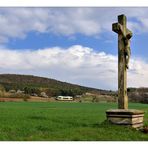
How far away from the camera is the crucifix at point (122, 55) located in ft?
50.4

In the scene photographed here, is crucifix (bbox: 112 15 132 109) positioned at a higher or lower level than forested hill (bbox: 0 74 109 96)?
lower

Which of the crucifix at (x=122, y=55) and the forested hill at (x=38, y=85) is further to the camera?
the forested hill at (x=38, y=85)

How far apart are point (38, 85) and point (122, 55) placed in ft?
336

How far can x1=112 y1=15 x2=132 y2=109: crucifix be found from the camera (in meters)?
15.4

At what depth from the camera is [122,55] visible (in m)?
15.7

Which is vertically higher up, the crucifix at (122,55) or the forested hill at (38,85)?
the forested hill at (38,85)

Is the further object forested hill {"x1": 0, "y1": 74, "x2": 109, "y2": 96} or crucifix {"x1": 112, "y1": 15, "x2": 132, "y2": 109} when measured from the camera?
forested hill {"x1": 0, "y1": 74, "x2": 109, "y2": 96}

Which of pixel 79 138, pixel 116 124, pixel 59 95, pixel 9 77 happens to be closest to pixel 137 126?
pixel 116 124

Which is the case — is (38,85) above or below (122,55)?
above

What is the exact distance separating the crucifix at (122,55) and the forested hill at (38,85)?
281 feet

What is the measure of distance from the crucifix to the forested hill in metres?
85.8

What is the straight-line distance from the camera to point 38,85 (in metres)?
118

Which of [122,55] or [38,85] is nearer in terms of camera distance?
[122,55]
